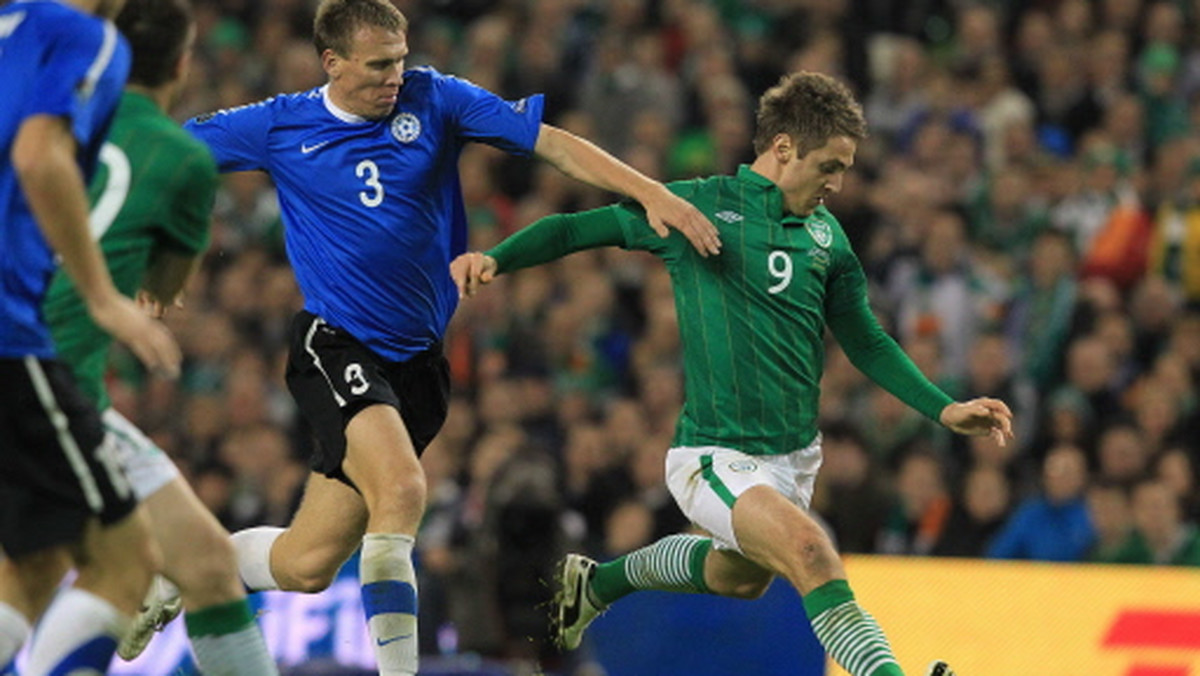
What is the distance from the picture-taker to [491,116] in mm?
7254

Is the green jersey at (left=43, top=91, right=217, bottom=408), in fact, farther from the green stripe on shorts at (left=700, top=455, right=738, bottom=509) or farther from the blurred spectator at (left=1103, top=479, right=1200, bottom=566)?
the blurred spectator at (left=1103, top=479, right=1200, bottom=566)

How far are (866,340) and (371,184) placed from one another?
194 centimetres

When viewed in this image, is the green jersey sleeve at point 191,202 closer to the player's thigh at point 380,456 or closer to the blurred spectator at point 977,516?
the player's thigh at point 380,456

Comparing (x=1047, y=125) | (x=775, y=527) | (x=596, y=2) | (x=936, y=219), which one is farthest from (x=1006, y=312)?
(x=775, y=527)

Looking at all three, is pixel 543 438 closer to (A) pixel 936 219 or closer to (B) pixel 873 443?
(B) pixel 873 443

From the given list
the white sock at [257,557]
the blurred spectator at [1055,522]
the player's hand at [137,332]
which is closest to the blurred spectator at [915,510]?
the blurred spectator at [1055,522]

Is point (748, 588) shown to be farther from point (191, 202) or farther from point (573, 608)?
point (191, 202)

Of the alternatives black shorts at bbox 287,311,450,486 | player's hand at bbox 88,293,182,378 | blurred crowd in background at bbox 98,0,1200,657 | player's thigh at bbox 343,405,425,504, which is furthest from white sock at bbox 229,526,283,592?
blurred crowd in background at bbox 98,0,1200,657

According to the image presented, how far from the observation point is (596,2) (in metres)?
15.9

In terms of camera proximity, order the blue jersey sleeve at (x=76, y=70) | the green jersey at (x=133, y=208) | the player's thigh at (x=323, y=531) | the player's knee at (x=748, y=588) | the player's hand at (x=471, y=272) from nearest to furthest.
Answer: the blue jersey sleeve at (x=76, y=70) < the green jersey at (x=133, y=208) < the player's hand at (x=471, y=272) < the player's thigh at (x=323, y=531) < the player's knee at (x=748, y=588)

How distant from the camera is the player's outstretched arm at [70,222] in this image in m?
4.62

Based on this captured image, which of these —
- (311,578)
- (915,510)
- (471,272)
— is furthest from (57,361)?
(915,510)

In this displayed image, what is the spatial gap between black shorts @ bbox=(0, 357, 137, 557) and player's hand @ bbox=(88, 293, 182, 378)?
0.28 meters

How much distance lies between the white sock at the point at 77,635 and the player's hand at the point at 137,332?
664mm
